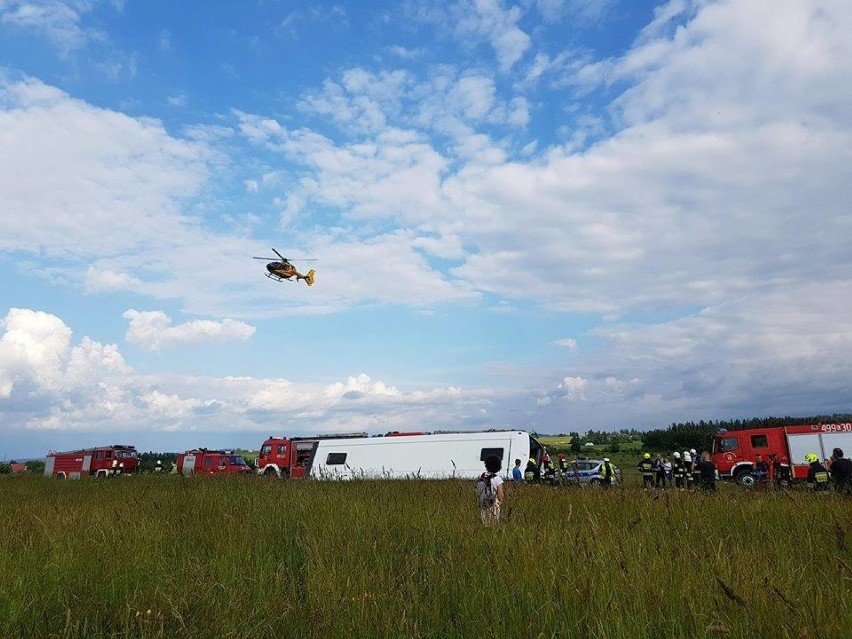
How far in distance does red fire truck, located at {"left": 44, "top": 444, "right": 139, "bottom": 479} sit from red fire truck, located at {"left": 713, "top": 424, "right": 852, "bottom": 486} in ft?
118

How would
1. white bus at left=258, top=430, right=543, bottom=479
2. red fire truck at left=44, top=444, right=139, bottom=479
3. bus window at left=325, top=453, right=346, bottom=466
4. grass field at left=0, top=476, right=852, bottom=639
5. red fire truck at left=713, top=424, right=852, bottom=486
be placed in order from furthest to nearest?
red fire truck at left=44, top=444, right=139, bottom=479
bus window at left=325, top=453, right=346, bottom=466
red fire truck at left=713, top=424, right=852, bottom=486
white bus at left=258, top=430, right=543, bottom=479
grass field at left=0, top=476, right=852, bottom=639

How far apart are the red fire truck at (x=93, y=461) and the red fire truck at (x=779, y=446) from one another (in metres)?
36.1

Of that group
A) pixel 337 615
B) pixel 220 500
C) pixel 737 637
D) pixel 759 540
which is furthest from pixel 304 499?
pixel 737 637

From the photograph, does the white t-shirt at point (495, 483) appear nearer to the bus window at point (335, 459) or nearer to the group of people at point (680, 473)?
the group of people at point (680, 473)

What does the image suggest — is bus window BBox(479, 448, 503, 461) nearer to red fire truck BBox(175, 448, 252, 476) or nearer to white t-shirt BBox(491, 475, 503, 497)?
red fire truck BBox(175, 448, 252, 476)

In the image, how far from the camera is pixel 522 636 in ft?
11.7

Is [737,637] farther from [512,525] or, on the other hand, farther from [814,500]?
[814,500]

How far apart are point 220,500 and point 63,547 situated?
2.94 m

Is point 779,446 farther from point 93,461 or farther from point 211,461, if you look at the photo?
point 93,461

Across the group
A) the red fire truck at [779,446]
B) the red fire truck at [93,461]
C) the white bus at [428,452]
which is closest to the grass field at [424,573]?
the white bus at [428,452]

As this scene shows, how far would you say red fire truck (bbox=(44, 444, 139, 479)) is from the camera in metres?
40.8

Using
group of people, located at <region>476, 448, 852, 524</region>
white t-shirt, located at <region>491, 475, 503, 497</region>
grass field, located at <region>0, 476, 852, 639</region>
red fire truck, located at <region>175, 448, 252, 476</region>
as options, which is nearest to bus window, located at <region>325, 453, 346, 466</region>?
red fire truck, located at <region>175, 448, 252, 476</region>

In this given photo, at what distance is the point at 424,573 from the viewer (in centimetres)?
497

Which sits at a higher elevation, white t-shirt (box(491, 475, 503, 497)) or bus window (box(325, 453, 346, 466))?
bus window (box(325, 453, 346, 466))
